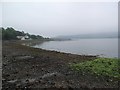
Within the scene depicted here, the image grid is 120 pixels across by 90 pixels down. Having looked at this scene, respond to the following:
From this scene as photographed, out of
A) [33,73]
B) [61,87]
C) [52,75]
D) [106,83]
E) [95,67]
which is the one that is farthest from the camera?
[95,67]

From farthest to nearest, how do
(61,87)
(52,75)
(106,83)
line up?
(52,75) → (106,83) → (61,87)

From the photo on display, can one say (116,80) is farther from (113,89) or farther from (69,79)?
(69,79)

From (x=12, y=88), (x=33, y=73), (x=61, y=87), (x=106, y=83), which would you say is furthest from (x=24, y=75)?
(x=106, y=83)

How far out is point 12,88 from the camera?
813cm

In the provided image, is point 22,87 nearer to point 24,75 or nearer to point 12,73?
point 24,75

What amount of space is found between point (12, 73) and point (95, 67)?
4.27m

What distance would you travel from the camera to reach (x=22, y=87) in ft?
26.6

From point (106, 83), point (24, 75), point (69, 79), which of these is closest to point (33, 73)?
point (24, 75)

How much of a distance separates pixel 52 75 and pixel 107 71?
2838 mm

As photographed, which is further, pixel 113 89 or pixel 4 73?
pixel 4 73

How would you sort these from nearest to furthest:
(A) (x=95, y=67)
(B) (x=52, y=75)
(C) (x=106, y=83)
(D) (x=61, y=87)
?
(D) (x=61, y=87), (C) (x=106, y=83), (B) (x=52, y=75), (A) (x=95, y=67)

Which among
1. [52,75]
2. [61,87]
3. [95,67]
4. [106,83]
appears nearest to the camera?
[61,87]

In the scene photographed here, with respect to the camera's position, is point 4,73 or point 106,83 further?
point 4,73

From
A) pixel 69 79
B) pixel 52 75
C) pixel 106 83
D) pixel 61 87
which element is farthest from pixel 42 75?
pixel 106 83
